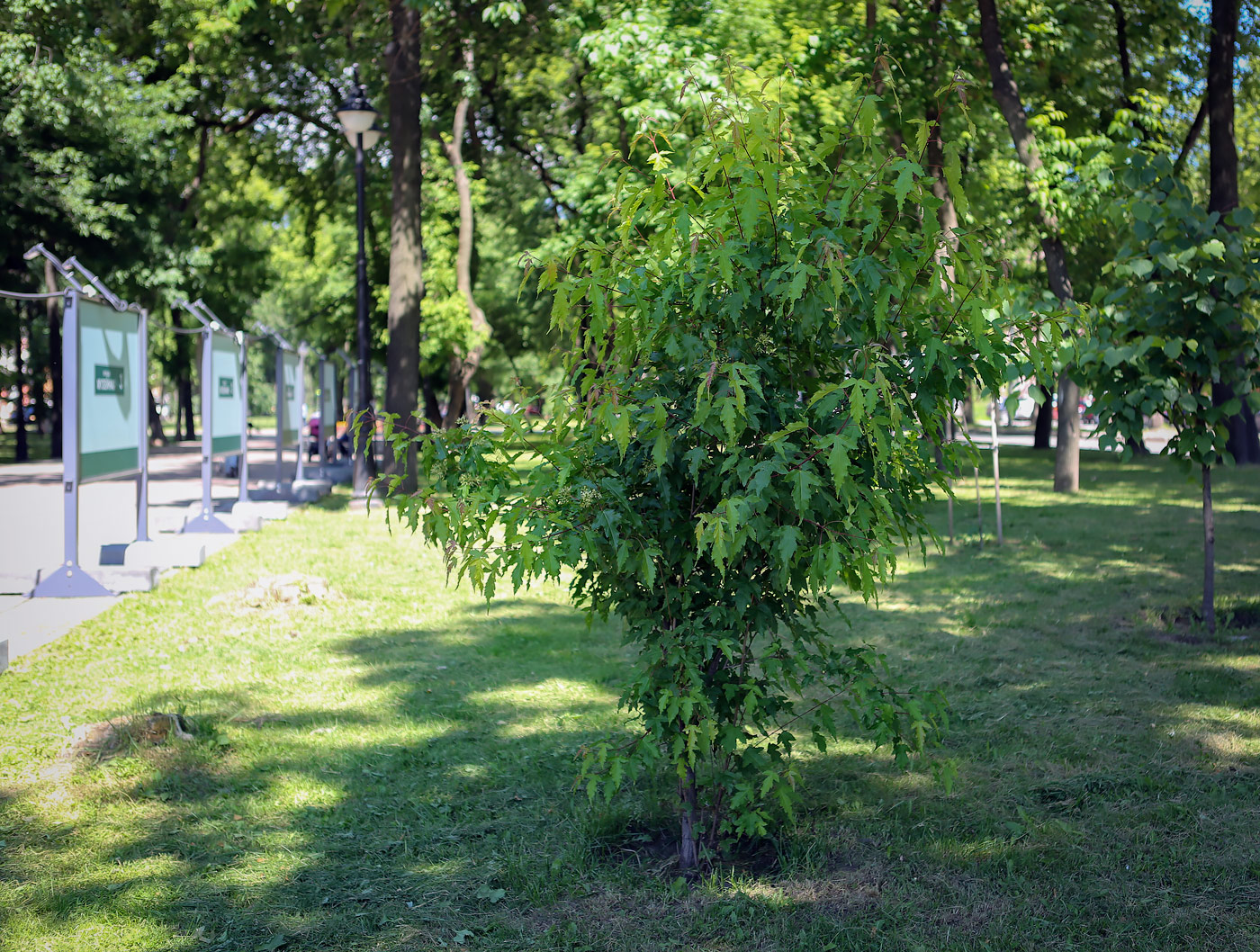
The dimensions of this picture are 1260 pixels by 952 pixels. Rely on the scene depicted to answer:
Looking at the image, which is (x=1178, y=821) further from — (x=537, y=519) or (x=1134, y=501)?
(x=1134, y=501)

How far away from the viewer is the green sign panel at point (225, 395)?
1313cm

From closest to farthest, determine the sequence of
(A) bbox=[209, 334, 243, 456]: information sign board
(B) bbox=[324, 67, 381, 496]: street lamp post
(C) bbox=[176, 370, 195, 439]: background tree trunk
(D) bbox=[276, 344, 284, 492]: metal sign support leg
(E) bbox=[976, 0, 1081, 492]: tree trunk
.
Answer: (A) bbox=[209, 334, 243, 456]: information sign board → (E) bbox=[976, 0, 1081, 492]: tree trunk → (B) bbox=[324, 67, 381, 496]: street lamp post → (D) bbox=[276, 344, 284, 492]: metal sign support leg → (C) bbox=[176, 370, 195, 439]: background tree trunk

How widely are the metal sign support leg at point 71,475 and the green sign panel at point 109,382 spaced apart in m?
0.48

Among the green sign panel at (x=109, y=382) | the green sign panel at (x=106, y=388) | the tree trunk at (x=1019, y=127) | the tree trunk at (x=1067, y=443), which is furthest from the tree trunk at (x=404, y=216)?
the tree trunk at (x=1067, y=443)

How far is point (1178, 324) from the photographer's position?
25.4 ft

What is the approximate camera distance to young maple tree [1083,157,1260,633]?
24.6ft

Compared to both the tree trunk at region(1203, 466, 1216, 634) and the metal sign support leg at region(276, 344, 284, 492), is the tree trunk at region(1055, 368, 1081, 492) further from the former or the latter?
the metal sign support leg at region(276, 344, 284, 492)

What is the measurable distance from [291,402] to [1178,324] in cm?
1541

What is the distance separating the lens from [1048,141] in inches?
649

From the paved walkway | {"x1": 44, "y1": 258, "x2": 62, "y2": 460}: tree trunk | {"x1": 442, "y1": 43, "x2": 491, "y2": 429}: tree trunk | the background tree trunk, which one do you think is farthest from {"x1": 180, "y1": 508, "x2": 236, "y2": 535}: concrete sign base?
the background tree trunk

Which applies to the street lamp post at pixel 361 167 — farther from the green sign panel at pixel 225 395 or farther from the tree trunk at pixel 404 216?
the green sign panel at pixel 225 395

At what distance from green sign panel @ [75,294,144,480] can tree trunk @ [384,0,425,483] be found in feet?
19.1

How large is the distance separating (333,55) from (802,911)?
21726 mm

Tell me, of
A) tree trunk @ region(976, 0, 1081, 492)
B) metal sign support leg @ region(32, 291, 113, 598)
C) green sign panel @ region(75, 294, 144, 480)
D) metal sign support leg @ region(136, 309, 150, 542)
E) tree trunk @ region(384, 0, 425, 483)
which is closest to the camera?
metal sign support leg @ region(32, 291, 113, 598)
